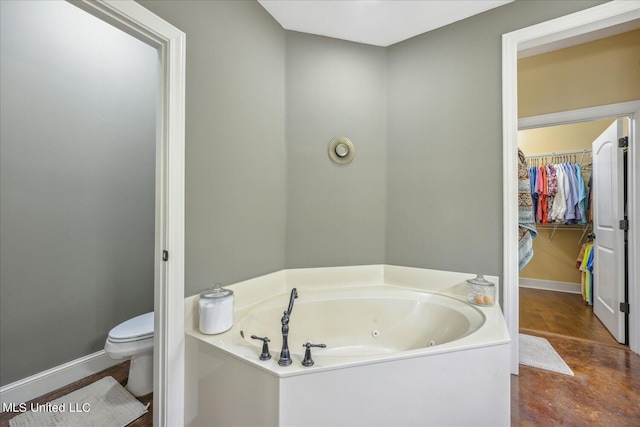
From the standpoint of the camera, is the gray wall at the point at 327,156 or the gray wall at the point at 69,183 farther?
the gray wall at the point at 327,156

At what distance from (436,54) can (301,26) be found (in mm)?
1073

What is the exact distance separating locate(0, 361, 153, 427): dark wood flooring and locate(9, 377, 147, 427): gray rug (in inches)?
1.4

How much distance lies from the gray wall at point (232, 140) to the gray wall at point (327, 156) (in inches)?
4.3

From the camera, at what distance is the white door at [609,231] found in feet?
7.55

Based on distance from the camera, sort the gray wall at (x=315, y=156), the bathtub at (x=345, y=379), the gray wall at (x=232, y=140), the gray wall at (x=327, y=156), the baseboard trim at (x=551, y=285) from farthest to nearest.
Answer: the baseboard trim at (x=551, y=285) → the gray wall at (x=327, y=156) → the gray wall at (x=315, y=156) → the gray wall at (x=232, y=140) → the bathtub at (x=345, y=379)

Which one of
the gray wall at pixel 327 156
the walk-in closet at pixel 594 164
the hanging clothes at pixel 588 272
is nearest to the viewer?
the gray wall at pixel 327 156

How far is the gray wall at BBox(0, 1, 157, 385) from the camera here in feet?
5.49

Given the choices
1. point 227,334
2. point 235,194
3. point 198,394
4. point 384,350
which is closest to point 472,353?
point 384,350

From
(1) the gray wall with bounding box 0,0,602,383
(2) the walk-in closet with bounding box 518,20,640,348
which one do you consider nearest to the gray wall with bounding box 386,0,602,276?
(1) the gray wall with bounding box 0,0,602,383

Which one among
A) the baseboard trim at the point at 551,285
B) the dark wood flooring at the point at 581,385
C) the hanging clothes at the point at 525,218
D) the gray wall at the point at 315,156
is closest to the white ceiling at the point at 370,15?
the gray wall at the point at 315,156

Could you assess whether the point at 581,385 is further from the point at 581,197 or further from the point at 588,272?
the point at 581,197

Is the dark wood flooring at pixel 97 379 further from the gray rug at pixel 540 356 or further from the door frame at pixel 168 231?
the gray rug at pixel 540 356

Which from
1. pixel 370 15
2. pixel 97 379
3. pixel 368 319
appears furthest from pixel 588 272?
pixel 97 379

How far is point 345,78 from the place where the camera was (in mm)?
2250
